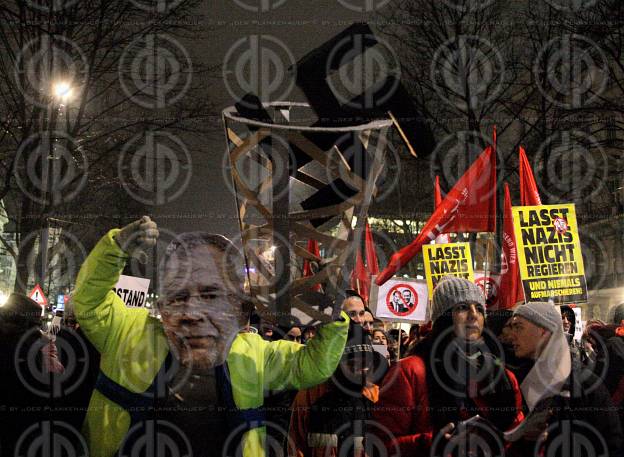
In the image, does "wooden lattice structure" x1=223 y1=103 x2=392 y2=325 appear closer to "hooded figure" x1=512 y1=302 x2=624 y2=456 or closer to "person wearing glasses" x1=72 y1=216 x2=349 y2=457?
"person wearing glasses" x1=72 y1=216 x2=349 y2=457

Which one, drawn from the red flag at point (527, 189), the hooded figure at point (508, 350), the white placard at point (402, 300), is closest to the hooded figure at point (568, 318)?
the red flag at point (527, 189)

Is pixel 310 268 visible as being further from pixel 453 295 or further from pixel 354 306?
pixel 354 306

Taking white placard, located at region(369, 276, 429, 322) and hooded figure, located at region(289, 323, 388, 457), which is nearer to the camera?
hooded figure, located at region(289, 323, 388, 457)

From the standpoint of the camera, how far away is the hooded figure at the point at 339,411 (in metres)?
4.69

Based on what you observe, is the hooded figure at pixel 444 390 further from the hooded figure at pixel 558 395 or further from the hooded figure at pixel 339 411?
the hooded figure at pixel 339 411

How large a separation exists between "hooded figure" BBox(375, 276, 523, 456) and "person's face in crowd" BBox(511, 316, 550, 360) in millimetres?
150

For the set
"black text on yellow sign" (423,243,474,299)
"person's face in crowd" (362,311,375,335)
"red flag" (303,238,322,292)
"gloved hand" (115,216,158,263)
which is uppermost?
"black text on yellow sign" (423,243,474,299)

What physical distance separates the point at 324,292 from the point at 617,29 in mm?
16390

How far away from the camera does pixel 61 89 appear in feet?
52.7

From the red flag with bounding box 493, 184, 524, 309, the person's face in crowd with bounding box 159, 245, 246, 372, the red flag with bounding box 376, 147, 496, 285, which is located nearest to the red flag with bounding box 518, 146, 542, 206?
the red flag with bounding box 376, 147, 496, 285

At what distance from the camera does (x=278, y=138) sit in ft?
9.51

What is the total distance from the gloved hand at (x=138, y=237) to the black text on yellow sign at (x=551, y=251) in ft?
26.1

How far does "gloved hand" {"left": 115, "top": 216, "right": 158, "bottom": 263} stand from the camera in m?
2.78

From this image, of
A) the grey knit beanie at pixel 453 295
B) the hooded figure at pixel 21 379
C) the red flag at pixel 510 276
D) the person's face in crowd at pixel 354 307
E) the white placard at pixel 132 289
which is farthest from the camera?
the white placard at pixel 132 289
